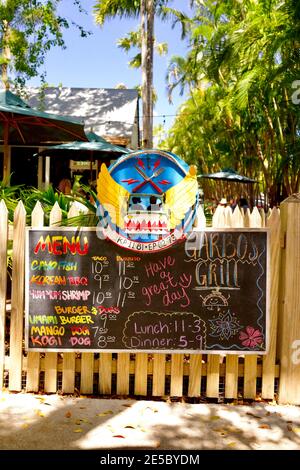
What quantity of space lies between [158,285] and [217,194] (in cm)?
4394

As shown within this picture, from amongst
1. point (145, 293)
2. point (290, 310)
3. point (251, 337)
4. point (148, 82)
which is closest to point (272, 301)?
point (290, 310)

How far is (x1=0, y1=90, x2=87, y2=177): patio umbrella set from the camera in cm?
728

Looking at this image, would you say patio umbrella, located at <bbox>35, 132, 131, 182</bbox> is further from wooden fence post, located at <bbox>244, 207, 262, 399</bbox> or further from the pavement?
the pavement

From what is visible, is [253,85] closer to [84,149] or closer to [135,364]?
[84,149]

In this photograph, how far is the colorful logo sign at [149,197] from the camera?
3652 mm

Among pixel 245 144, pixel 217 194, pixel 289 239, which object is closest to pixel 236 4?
pixel 245 144

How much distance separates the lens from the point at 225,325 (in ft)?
12.4

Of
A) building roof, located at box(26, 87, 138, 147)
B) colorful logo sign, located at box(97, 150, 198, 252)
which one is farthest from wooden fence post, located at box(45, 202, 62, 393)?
building roof, located at box(26, 87, 138, 147)

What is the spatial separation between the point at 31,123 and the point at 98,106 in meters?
13.0

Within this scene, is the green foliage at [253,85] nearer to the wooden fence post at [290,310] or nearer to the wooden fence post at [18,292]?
the wooden fence post at [290,310]

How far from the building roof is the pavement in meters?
14.9

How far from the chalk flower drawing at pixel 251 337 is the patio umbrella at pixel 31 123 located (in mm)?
4806

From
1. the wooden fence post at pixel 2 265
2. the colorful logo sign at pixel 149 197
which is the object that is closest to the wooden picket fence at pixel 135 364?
the wooden fence post at pixel 2 265

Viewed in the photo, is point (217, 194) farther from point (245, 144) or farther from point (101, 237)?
point (101, 237)
